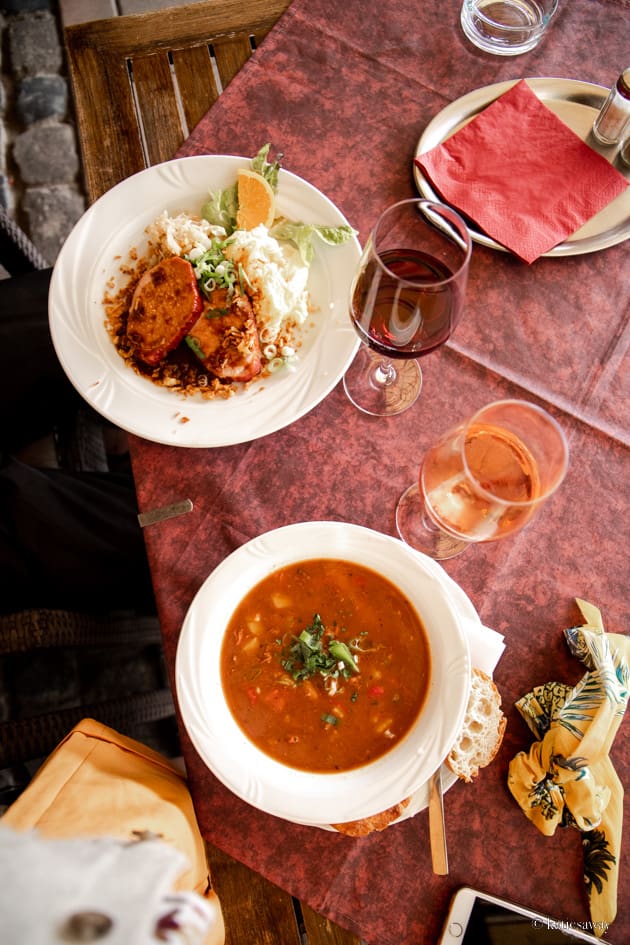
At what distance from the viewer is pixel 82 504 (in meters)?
1.86

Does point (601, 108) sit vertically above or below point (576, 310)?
above

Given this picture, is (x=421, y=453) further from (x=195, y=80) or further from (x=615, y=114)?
(x=195, y=80)

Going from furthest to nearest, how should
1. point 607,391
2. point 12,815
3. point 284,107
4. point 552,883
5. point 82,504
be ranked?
point 82,504, point 284,107, point 607,391, point 552,883, point 12,815

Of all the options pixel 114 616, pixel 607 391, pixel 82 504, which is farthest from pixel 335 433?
pixel 114 616

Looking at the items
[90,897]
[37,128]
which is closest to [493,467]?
[90,897]

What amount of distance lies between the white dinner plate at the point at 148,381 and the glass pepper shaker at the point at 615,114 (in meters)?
0.69

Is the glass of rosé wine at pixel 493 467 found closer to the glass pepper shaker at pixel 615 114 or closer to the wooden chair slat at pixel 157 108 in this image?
the glass pepper shaker at pixel 615 114

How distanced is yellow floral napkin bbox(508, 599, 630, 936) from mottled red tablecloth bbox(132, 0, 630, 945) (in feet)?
0.11

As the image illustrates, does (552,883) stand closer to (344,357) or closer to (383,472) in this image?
(383,472)

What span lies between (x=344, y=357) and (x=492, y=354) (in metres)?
0.38

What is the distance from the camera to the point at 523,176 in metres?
1.59

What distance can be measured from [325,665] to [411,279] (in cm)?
79

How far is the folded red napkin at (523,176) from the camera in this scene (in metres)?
1.57

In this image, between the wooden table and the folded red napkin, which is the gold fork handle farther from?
the folded red napkin
